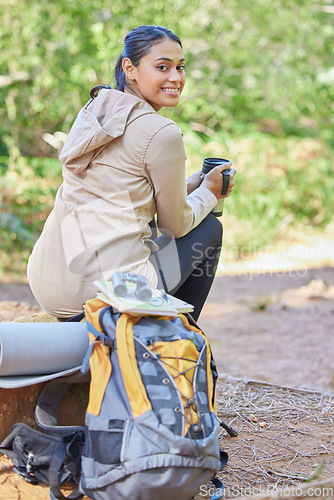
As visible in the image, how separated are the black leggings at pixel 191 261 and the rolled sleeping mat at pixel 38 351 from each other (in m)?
0.48

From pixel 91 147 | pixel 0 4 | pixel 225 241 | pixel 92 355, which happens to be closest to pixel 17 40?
pixel 0 4

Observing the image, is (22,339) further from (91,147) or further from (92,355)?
(91,147)

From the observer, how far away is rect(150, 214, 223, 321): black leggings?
8.04 ft

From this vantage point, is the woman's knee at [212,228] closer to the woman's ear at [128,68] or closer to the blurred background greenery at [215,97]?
the woman's ear at [128,68]

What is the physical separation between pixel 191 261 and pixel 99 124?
72cm

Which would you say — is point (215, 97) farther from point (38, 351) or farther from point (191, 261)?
point (38, 351)

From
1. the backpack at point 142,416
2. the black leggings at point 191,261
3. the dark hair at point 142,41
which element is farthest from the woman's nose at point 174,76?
the backpack at point 142,416

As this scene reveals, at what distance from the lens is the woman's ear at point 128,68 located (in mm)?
2334

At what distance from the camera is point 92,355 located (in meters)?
1.89

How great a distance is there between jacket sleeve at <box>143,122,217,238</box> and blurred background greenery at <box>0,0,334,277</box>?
4176mm

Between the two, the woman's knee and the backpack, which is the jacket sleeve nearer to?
the woman's knee

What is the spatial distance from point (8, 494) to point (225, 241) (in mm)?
6548

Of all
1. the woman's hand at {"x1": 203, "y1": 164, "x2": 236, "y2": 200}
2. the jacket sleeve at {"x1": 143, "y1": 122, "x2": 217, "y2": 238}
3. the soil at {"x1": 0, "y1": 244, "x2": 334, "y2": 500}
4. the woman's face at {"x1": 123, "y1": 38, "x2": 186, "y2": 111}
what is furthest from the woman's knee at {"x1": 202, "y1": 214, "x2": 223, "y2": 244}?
the soil at {"x1": 0, "y1": 244, "x2": 334, "y2": 500}

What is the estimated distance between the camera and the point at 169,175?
2.14 metres
